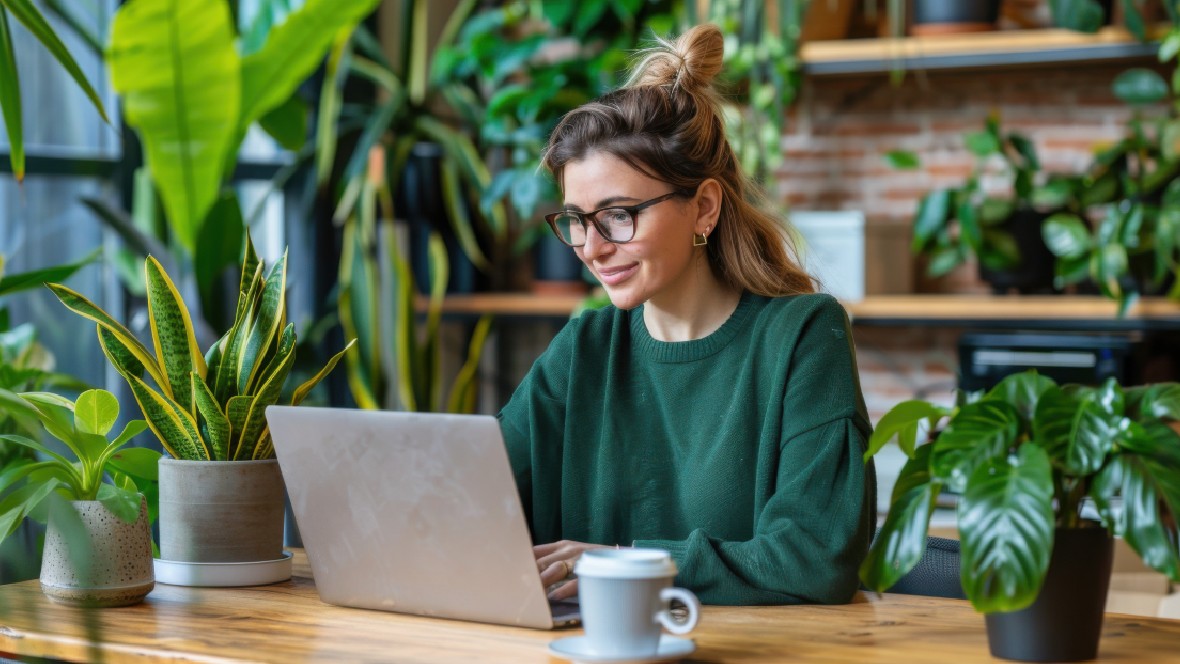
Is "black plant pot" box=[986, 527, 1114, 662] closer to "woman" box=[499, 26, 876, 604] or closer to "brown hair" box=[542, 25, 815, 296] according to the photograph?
"woman" box=[499, 26, 876, 604]

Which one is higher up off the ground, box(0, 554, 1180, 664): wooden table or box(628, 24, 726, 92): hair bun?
box(628, 24, 726, 92): hair bun

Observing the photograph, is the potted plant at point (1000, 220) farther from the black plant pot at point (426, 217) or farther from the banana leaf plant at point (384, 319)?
the black plant pot at point (426, 217)

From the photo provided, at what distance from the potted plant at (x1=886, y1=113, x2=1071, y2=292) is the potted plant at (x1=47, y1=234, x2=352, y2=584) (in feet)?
8.74

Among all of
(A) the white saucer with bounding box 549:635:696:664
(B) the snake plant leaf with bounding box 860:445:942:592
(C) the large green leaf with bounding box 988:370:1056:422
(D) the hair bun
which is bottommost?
(A) the white saucer with bounding box 549:635:696:664

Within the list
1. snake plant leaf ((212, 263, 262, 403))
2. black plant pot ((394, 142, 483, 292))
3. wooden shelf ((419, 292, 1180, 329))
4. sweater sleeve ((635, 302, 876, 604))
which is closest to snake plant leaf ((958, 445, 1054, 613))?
sweater sleeve ((635, 302, 876, 604))

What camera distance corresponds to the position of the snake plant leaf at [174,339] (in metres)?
1.55

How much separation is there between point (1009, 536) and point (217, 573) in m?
0.89

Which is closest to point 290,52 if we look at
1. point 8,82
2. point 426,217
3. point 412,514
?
point 426,217

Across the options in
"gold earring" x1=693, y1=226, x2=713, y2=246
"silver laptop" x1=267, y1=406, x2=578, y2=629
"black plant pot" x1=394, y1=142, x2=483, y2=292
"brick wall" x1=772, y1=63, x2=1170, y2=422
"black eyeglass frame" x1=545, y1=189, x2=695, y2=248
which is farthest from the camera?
"black plant pot" x1=394, y1=142, x2=483, y2=292

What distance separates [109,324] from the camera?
4.97 ft

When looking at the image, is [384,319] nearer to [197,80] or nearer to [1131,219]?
[197,80]

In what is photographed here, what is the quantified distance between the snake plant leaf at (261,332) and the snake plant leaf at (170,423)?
0.23 feet

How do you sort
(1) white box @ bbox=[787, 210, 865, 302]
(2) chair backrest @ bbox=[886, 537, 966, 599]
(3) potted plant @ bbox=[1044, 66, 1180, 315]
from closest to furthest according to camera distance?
(2) chair backrest @ bbox=[886, 537, 966, 599]
(3) potted plant @ bbox=[1044, 66, 1180, 315]
(1) white box @ bbox=[787, 210, 865, 302]

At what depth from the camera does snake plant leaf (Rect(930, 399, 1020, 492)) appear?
1.13 metres
